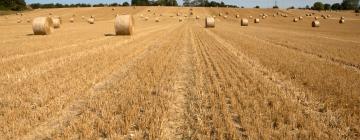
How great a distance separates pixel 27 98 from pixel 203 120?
361 centimetres

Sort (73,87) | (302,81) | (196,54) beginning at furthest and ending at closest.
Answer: (196,54), (302,81), (73,87)

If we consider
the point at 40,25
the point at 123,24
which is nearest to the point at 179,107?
the point at 123,24

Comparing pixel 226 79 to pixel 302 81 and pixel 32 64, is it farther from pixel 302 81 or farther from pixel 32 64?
pixel 32 64

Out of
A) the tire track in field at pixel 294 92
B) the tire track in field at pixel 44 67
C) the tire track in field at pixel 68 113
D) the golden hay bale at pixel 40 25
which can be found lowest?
the tire track in field at pixel 294 92

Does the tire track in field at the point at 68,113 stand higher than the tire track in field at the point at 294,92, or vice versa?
the tire track in field at the point at 68,113

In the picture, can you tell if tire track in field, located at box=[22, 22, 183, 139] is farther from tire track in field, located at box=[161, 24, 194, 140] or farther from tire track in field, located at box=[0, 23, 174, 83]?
tire track in field, located at box=[0, 23, 174, 83]

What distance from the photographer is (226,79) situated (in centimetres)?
996

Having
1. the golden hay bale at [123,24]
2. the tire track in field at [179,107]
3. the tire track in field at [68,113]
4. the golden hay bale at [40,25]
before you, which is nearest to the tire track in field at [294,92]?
the tire track in field at [179,107]

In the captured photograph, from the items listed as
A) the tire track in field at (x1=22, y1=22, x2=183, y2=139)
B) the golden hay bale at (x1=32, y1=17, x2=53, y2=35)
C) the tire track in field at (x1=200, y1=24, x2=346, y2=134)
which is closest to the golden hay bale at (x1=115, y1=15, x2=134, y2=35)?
the golden hay bale at (x1=32, y1=17, x2=53, y2=35)

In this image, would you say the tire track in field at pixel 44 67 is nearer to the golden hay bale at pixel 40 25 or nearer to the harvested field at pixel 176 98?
the harvested field at pixel 176 98

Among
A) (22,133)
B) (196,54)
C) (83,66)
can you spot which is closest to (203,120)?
(22,133)

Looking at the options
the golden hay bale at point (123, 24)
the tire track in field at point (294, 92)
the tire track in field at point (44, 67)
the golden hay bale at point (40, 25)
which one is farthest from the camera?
the golden hay bale at point (40, 25)

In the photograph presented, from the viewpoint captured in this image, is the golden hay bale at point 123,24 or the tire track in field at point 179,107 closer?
the tire track in field at point 179,107

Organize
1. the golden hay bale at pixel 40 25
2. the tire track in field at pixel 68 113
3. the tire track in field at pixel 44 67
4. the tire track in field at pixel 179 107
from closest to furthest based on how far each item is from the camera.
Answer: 1. the tire track in field at pixel 68 113
2. the tire track in field at pixel 179 107
3. the tire track in field at pixel 44 67
4. the golden hay bale at pixel 40 25
